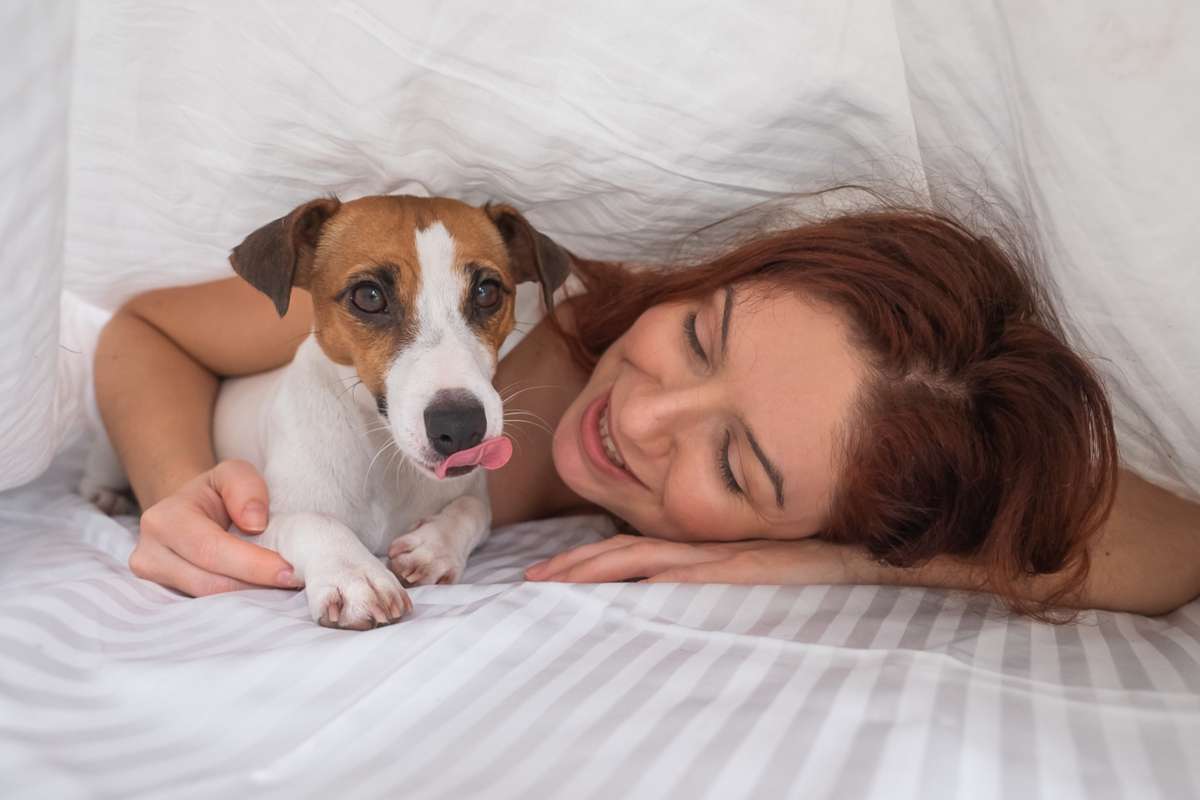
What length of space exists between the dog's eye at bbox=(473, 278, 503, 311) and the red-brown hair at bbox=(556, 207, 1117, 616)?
1.67 ft

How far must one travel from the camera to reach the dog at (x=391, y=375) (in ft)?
5.88

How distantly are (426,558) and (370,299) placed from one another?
0.56 metres

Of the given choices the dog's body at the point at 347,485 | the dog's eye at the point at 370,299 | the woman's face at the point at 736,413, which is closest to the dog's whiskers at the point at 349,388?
the dog's body at the point at 347,485

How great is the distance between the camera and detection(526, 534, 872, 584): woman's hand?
5.78 feet

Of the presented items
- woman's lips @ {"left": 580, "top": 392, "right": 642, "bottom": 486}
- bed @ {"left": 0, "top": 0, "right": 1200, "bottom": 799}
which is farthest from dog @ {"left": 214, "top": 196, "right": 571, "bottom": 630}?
woman's lips @ {"left": 580, "top": 392, "right": 642, "bottom": 486}

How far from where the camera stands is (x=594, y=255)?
2441 millimetres

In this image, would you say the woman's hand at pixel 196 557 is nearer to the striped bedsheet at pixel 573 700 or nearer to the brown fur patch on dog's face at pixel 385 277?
the striped bedsheet at pixel 573 700

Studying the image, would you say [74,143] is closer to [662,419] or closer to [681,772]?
[662,419]

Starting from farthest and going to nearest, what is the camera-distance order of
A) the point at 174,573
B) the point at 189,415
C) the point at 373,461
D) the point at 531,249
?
the point at 189,415 < the point at 531,249 < the point at 373,461 < the point at 174,573

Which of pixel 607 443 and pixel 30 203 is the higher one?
pixel 30 203

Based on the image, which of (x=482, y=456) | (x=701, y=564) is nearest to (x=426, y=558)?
(x=482, y=456)

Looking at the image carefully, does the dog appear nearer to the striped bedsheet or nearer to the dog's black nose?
the dog's black nose

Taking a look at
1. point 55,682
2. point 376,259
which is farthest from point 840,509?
point 55,682

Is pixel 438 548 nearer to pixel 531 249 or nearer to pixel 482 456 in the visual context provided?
pixel 482 456
